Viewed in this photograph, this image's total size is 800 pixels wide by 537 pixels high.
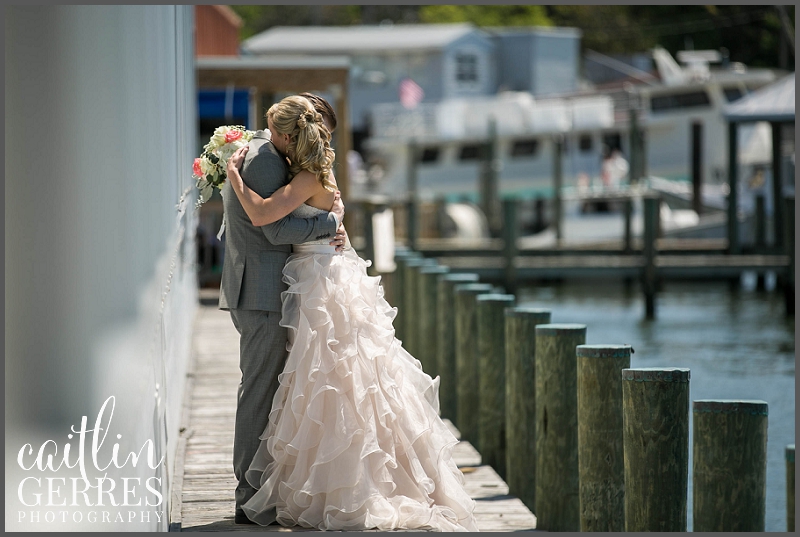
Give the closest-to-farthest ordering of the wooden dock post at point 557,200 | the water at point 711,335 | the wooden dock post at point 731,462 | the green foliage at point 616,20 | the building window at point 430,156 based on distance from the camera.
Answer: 1. the wooden dock post at point 731,462
2. the water at point 711,335
3. the wooden dock post at point 557,200
4. the building window at point 430,156
5. the green foliage at point 616,20

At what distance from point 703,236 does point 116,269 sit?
27648 mm

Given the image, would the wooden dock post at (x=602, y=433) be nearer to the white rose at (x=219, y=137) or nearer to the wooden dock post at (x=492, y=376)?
the white rose at (x=219, y=137)

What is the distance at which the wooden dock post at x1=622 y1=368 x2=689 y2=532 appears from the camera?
4.53 metres

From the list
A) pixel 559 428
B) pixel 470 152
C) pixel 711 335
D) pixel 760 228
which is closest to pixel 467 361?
pixel 559 428

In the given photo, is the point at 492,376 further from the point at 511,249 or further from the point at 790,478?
the point at 511,249

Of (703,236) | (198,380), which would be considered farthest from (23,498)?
(703,236)

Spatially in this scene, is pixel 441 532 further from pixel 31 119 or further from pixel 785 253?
pixel 785 253

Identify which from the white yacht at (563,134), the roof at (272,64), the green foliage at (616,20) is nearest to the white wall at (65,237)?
the roof at (272,64)

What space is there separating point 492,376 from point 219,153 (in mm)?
3158

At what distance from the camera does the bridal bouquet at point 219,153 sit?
487cm

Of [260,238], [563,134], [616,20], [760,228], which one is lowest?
[760,228]

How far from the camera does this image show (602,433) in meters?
5.12

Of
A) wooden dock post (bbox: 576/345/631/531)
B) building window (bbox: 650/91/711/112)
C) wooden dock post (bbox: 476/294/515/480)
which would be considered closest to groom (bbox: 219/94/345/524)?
wooden dock post (bbox: 576/345/631/531)

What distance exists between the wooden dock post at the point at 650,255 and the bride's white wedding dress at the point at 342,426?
14.3m
